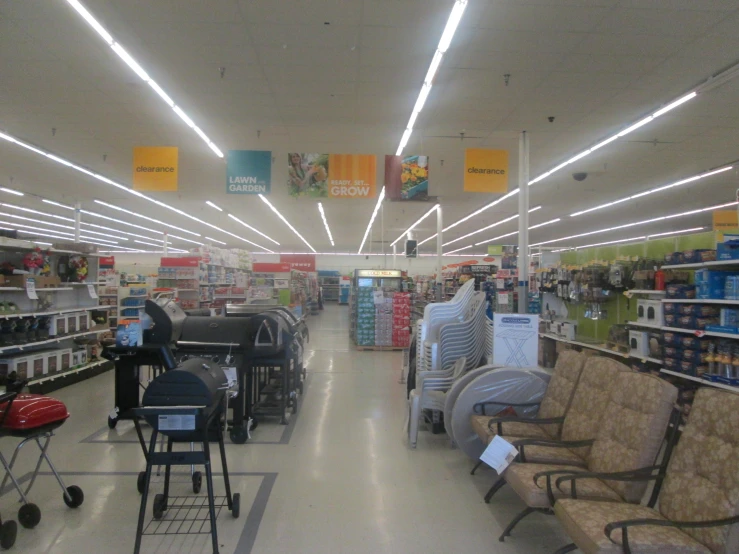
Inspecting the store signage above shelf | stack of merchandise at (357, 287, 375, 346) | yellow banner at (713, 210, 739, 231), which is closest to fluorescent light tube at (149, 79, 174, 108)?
stack of merchandise at (357, 287, 375, 346)

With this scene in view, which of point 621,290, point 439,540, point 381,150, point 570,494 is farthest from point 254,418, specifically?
point 381,150

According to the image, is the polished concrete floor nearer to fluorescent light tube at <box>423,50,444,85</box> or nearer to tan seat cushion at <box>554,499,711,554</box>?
tan seat cushion at <box>554,499,711,554</box>

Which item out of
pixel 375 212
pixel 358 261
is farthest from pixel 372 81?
pixel 358 261

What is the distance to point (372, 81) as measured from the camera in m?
6.34

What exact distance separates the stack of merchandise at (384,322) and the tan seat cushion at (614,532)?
8.52 m

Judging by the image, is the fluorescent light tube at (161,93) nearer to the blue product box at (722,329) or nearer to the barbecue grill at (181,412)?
the barbecue grill at (181,412)

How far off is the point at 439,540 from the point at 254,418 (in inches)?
106

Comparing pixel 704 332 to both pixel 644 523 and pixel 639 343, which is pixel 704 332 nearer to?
pixel 639 343

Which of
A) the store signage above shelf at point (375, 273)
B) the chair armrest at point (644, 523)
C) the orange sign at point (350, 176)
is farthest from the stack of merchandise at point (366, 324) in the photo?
the chair armrest at point (644, 523)

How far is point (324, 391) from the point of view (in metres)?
6.66

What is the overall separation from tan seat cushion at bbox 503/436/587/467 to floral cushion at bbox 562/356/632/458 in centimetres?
7

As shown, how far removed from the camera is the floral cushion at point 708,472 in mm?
1871

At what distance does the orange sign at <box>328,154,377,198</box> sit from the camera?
8305mm

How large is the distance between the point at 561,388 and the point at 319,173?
6.03m
